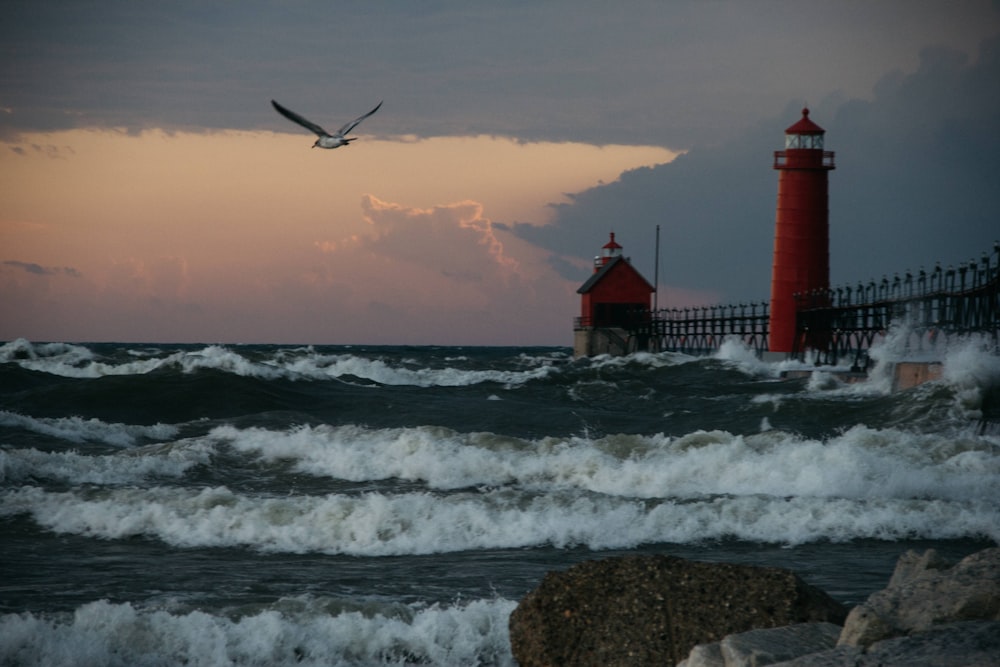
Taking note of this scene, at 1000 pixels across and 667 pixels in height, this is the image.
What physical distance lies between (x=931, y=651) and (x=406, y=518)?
22.3 feet

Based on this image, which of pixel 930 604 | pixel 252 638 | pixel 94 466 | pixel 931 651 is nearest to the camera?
pixel 931 651

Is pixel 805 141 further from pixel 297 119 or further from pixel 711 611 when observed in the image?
pixel 711 611

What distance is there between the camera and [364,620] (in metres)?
6.90

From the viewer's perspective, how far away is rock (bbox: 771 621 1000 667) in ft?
13.3

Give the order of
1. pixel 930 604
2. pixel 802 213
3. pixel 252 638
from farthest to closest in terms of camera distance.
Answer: pixel 802 213 → pixel 252 638 → pixel 930 604

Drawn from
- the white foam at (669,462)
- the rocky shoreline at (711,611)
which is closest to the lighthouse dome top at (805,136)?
the white foam at (669,462)

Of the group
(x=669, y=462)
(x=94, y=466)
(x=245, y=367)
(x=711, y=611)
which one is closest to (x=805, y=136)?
(x=245, y=367)

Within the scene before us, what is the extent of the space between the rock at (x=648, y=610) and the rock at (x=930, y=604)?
0.79m

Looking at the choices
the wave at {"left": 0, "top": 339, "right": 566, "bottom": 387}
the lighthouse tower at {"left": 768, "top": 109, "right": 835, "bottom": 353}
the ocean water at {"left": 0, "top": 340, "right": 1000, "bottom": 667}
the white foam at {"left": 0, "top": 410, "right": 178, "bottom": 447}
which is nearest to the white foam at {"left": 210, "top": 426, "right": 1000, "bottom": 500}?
the ocean water at {"left": 0, "top": 340, "right": 1000, "bottom": 667}

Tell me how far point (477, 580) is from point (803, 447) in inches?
277

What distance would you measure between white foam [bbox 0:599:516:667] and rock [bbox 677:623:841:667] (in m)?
1.89

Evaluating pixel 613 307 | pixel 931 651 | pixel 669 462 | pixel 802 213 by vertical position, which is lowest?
pixel 669 462

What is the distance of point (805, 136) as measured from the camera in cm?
3469

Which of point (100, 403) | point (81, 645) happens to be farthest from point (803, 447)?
point (100, 403)
